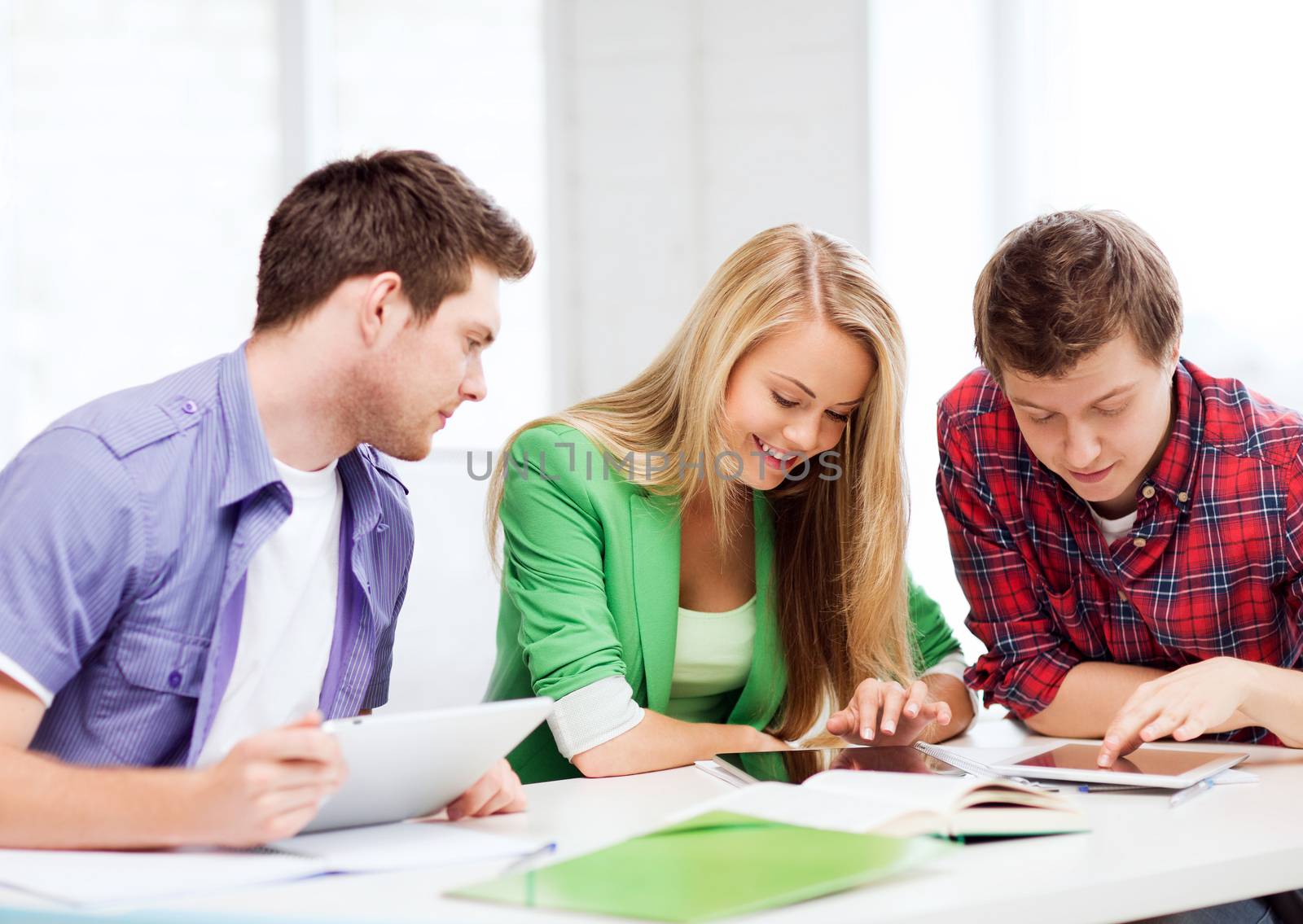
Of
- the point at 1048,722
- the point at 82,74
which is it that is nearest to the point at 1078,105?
the point at 1048,722

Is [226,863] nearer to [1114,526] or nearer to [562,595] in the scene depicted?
[562,595]

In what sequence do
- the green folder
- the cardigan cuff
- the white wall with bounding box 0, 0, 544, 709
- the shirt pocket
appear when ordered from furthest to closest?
the white wall with bounding box 0, 0, 544, 709 → the cardigan cuff → the shirt pocket → the green folder

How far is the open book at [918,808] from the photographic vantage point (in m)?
0.96

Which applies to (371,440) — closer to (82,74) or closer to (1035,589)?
(1035,589)

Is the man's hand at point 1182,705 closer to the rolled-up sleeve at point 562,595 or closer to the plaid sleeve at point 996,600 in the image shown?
the plaid sleeve at point 996,600

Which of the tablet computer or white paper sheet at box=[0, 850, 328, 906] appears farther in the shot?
the tablet computer

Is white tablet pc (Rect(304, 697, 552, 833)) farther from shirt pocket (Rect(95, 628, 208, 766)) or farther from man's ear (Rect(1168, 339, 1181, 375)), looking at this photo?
man's ear (Rect(1168, 339, 1181, 375))

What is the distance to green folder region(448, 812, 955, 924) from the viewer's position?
2.56ft

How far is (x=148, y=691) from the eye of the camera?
1.14m

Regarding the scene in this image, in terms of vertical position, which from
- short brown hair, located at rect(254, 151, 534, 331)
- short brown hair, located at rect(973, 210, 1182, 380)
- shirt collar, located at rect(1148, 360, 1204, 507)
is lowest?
shirt collar, located at rect(1148, 360, 1204, 507)

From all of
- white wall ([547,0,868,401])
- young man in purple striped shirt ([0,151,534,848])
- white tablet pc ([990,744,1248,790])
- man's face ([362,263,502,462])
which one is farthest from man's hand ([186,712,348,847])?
white wall ([547,0,868,401])

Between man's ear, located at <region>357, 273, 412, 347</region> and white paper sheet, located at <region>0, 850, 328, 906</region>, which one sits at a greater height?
man's ear, located at <region>357, 273, 412, 347</region>

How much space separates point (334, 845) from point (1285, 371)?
7.89 feet

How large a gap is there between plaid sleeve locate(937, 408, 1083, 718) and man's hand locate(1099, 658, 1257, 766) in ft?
0.99
